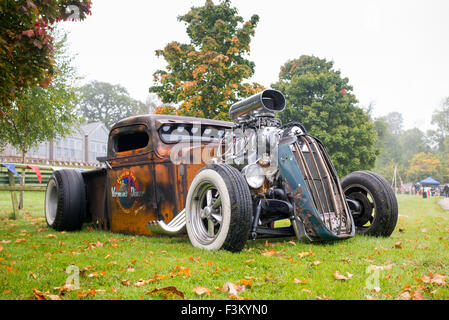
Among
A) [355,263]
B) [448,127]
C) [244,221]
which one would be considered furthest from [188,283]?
[448,127]

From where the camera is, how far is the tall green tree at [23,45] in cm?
462

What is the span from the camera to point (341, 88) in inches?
987

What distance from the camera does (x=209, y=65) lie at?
12367mm

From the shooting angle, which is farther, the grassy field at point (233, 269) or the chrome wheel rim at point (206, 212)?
the chrome wheel rim at point (206, 212)

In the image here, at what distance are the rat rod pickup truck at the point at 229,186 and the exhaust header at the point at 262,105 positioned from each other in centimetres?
1

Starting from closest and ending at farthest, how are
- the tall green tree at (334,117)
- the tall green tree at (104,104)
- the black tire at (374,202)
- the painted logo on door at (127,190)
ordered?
the black tire at (374,202) < the painted logo on door at (127,190) < the tall green tree at (334,117) < the tall green tree at (104,104)

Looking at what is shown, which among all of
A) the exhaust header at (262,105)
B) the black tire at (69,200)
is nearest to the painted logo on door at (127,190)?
the black tire at (69,200)

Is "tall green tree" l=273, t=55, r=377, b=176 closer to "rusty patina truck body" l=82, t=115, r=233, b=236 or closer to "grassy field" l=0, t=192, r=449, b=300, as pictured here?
"rusty patina truck body" l=82, t=115, r=233, b=236

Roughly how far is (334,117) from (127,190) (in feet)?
65.9

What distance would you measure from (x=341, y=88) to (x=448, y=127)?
176ft

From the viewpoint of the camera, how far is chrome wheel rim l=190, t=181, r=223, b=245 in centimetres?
430

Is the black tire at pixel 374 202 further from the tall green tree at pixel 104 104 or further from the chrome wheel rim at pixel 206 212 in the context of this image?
the tall green tree at pixel 104 104

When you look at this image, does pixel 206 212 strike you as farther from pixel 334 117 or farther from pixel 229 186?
pixel 334 117
